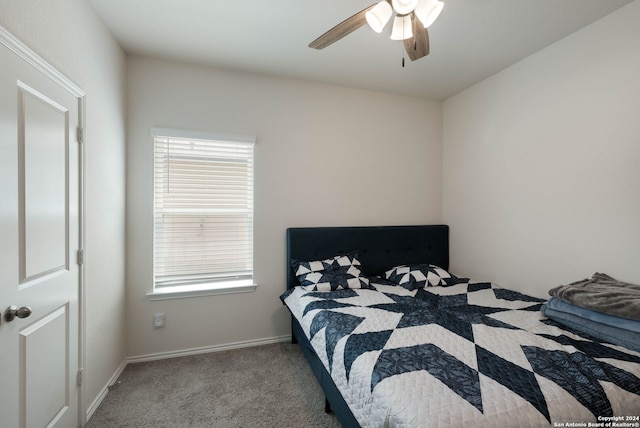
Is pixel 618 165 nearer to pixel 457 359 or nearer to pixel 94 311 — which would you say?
pixel 457 359

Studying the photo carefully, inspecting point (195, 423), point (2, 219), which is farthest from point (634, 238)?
point (2, 219)

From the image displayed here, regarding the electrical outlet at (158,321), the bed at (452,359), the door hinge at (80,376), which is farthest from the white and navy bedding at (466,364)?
the door hinge at (80,376)

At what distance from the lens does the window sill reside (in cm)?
243

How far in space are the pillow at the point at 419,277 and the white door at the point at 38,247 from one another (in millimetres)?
2415

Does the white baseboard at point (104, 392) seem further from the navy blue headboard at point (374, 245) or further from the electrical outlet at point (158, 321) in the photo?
the navy blue headboard at point (374, 245)

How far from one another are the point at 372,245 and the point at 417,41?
1.87 m

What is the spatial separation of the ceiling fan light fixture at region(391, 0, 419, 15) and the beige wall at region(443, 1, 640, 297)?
1.52 meters

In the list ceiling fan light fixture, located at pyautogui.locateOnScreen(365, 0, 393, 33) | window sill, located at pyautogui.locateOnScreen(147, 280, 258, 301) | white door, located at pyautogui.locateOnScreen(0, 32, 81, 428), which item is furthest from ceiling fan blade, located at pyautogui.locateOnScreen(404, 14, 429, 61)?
window sill, located at pyautogui.locateOnScreen(147, 280, 258, 301)

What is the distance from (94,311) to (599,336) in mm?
3055

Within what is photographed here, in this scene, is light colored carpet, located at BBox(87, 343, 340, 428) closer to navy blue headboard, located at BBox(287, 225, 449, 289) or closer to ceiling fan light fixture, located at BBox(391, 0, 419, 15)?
navy blue headboard, located at BBox(287, 225, 449, 289)

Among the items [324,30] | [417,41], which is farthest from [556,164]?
[324,30]

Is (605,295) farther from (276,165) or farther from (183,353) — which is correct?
(183,353)

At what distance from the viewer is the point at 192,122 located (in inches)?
97.7

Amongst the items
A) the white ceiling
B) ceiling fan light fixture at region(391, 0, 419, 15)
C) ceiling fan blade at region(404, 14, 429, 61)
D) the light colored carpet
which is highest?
the white ceiling
